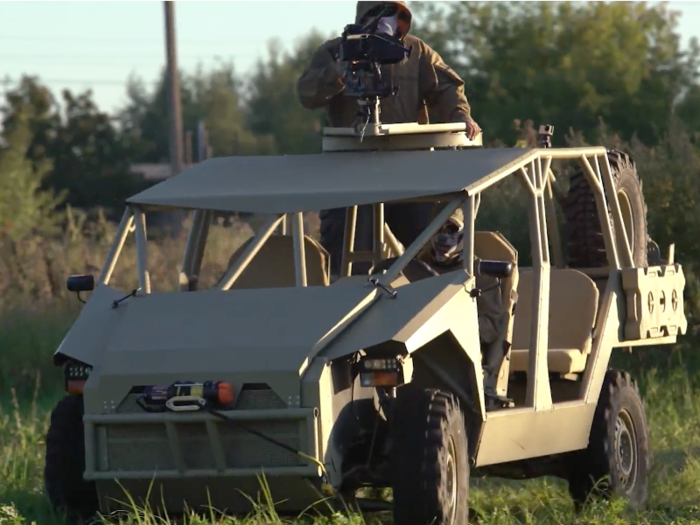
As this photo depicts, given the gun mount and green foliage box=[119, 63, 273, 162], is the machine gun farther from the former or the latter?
green foliage box=[119, 63, 273, 162]

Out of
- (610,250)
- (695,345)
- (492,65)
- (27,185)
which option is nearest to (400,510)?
(610,250)

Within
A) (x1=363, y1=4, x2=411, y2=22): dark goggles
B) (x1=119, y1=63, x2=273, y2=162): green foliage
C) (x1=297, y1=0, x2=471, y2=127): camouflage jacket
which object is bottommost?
(x1=119, y1=63, x2=273, y2=162): green foliage

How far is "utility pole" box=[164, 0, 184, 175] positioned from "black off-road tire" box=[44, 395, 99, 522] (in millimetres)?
18577

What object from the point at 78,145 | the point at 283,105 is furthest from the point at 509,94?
the point at 283,105

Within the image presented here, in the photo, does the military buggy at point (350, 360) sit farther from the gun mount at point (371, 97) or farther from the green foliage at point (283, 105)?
the green foliage at point (283, 105)

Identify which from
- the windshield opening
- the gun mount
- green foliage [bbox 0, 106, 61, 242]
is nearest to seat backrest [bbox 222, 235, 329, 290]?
the windshield opening

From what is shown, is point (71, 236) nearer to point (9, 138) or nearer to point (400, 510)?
point (400, 510)

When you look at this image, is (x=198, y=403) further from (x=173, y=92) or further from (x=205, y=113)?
(x=205, y=113)

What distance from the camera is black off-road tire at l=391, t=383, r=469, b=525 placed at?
652 cm

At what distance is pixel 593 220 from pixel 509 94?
21837mm

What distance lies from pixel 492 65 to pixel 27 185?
343 inches

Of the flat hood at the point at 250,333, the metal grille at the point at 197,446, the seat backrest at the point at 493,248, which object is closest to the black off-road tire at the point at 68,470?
the flat hood at the point at 250,333

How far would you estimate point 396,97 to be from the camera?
31.3 ft

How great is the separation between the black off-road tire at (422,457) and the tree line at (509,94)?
1527 centimetres
